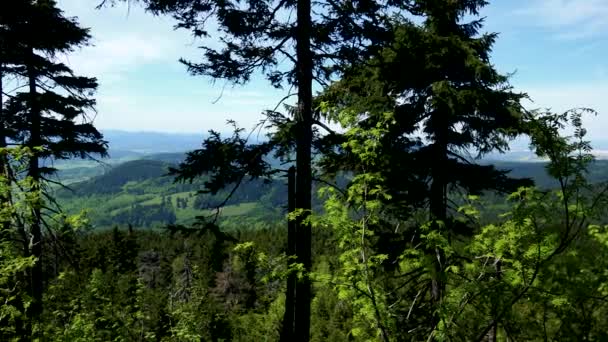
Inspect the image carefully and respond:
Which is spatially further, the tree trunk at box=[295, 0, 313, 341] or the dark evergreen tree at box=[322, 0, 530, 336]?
the dark evergreen tree at box=[322, 0, 530, 336]

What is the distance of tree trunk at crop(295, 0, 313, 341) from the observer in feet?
30.0

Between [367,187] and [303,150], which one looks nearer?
[367,187]

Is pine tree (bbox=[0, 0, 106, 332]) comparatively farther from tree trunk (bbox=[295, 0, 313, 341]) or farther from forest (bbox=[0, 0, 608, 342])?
tree trunk (bbox=[295, 0, 313, 341])

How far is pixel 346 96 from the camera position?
428 inches

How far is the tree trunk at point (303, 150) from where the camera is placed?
9.13 meters

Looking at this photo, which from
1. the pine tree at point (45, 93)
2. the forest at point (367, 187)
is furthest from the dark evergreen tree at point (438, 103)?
the pine tree at point (45, 93)

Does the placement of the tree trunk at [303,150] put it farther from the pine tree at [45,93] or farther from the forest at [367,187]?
the pine tree at [45,93]

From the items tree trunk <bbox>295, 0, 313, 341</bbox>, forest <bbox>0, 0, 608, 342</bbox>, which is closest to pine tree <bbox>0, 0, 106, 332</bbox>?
forest <bbox>0, 0, 608, 342</bbox>

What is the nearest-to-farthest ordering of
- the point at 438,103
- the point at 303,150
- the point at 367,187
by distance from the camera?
the point at 367,187, the point at 303,150, the point at 438,103

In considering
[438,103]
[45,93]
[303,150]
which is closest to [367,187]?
[303,150]

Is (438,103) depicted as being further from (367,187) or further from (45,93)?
(45,93)

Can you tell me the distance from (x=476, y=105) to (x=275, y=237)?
76.1 m

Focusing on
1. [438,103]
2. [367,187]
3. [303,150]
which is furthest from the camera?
[438,103]

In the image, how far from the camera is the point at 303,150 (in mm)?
9438
